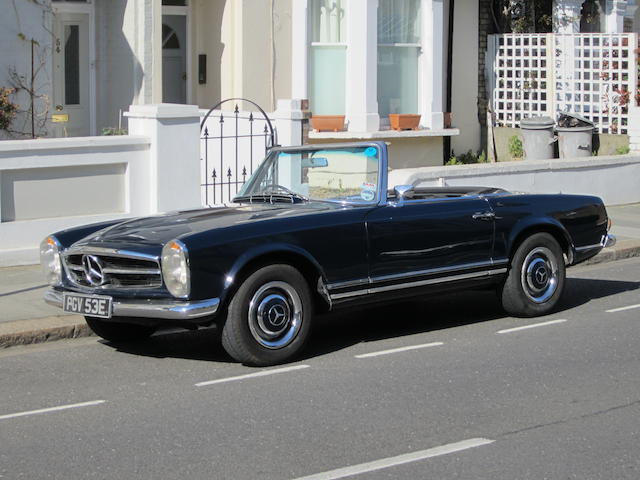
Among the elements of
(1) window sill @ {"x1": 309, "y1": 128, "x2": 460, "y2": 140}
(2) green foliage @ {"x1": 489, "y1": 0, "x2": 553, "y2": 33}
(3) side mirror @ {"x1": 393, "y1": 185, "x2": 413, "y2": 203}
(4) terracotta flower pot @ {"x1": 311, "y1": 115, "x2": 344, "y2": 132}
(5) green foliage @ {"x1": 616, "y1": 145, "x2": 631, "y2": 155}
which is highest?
(2) green foliage @ {"x1": 489, "y1": 0, "x2": 553, "y2": 33}

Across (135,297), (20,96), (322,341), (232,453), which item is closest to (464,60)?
(20,96)

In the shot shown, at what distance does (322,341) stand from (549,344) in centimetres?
177

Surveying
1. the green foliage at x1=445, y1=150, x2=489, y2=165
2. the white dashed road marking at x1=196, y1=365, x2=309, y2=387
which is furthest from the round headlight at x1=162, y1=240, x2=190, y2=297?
the green foliage at x1=445, y1=150, x2=489, y2=165

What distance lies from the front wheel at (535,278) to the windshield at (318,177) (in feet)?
5.05

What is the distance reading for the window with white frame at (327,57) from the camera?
1850 cm

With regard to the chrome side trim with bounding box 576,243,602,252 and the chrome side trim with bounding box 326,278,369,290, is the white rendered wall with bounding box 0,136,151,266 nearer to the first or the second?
the chrome side trim with bounding box 326,278,369,290

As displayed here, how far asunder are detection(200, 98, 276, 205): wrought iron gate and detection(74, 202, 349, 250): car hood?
4769 mm

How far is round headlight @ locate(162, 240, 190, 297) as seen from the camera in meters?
7.63

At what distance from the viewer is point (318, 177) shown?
9.14 metres

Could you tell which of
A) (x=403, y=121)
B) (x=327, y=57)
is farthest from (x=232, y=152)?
(x=403, y=121)

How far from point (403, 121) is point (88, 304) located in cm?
1165

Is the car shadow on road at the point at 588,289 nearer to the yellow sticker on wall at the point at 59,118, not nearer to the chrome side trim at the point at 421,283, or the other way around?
the chrome side trim at the point at 421,283

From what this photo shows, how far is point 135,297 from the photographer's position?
25.8 ft

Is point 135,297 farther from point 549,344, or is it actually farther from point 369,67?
point 369,67
